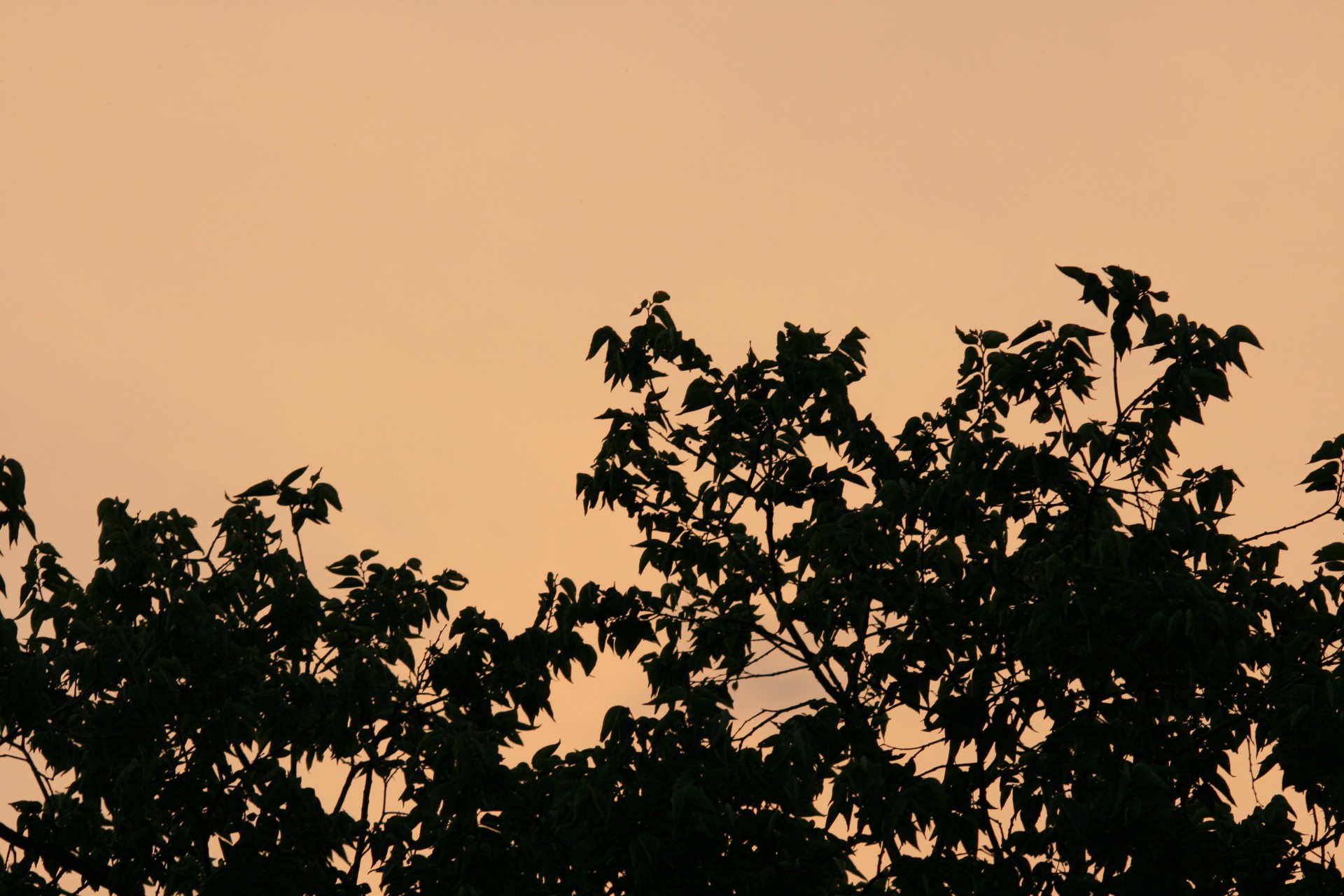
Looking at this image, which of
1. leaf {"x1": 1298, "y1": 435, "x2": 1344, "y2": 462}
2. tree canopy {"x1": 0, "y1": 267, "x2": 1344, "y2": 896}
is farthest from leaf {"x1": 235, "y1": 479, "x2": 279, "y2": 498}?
leaf {"x1": 1298, "y1": 435, "x2": 1344, "y2": 462}

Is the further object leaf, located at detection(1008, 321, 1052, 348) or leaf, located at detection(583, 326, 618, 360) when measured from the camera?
leaf, located at detection(583, 326, 618, 360)

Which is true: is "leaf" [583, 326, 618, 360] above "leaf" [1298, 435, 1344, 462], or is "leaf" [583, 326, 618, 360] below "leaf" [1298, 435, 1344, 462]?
above

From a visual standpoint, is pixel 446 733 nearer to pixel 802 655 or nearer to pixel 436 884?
pixel 436 884

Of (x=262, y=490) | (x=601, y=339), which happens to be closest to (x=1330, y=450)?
(x=601, y=339)

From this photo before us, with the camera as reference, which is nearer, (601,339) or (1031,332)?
(1031,332)

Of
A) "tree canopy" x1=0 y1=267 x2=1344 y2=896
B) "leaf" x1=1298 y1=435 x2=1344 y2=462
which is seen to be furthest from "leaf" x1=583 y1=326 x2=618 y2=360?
"leaf" x1=1298 y1=435 x2=1344 y2=462

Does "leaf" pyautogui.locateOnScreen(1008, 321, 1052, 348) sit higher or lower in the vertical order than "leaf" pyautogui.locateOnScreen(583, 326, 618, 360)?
lower

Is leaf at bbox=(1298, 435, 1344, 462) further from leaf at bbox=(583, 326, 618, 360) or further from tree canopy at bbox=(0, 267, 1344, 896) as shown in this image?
leaf at bbox=(583, 326, 618, 360)

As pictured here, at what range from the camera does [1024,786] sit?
27.9 ft

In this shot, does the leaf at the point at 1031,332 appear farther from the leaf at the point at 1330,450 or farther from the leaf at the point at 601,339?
the leaf at the point at 601,339

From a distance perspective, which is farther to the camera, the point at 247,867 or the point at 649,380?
the point at 649,380

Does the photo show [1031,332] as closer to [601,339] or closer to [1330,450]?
[1330,450]

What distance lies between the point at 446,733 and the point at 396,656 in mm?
3160

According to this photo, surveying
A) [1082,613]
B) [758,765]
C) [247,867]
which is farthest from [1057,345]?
[247,867]
